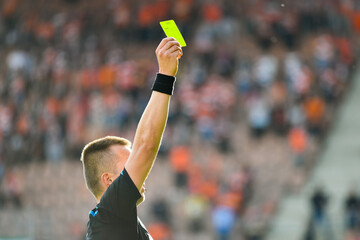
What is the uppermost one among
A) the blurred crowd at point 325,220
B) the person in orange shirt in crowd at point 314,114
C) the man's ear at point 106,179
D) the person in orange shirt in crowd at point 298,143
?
the man's ear at point 106,179

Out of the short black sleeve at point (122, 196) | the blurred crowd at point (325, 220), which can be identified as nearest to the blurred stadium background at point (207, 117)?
the blurred crowd at point (325, 220)

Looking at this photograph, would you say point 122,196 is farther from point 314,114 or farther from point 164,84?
point 314,114

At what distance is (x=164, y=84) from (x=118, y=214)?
0.61 m

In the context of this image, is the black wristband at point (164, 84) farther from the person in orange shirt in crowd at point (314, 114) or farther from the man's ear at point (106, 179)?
the person in orange shirt in crowd at point (314, 114)

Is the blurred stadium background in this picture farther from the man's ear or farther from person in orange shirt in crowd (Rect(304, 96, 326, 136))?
the man's ear

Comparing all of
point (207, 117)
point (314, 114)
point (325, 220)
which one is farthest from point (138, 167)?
point (207, 117)

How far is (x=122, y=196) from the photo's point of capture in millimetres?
3492

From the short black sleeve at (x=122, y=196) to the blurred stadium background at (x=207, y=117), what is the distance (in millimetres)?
14236

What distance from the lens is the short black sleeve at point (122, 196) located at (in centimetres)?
348

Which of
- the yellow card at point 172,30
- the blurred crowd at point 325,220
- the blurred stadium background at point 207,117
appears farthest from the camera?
the blurred stadium background at point 207,117

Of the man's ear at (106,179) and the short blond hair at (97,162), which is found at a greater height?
the short blond hair at (97,162)

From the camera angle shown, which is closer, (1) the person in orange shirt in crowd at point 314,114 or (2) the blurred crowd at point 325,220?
(2) the blurred crowd at point 325,220

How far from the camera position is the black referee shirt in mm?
3488

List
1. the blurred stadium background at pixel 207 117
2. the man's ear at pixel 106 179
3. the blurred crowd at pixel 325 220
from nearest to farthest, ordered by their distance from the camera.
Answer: the man's ear at pixel 106 179 < the blurred crowd at pixel 325 220 < the blurred stadium background at pixel 207 117
